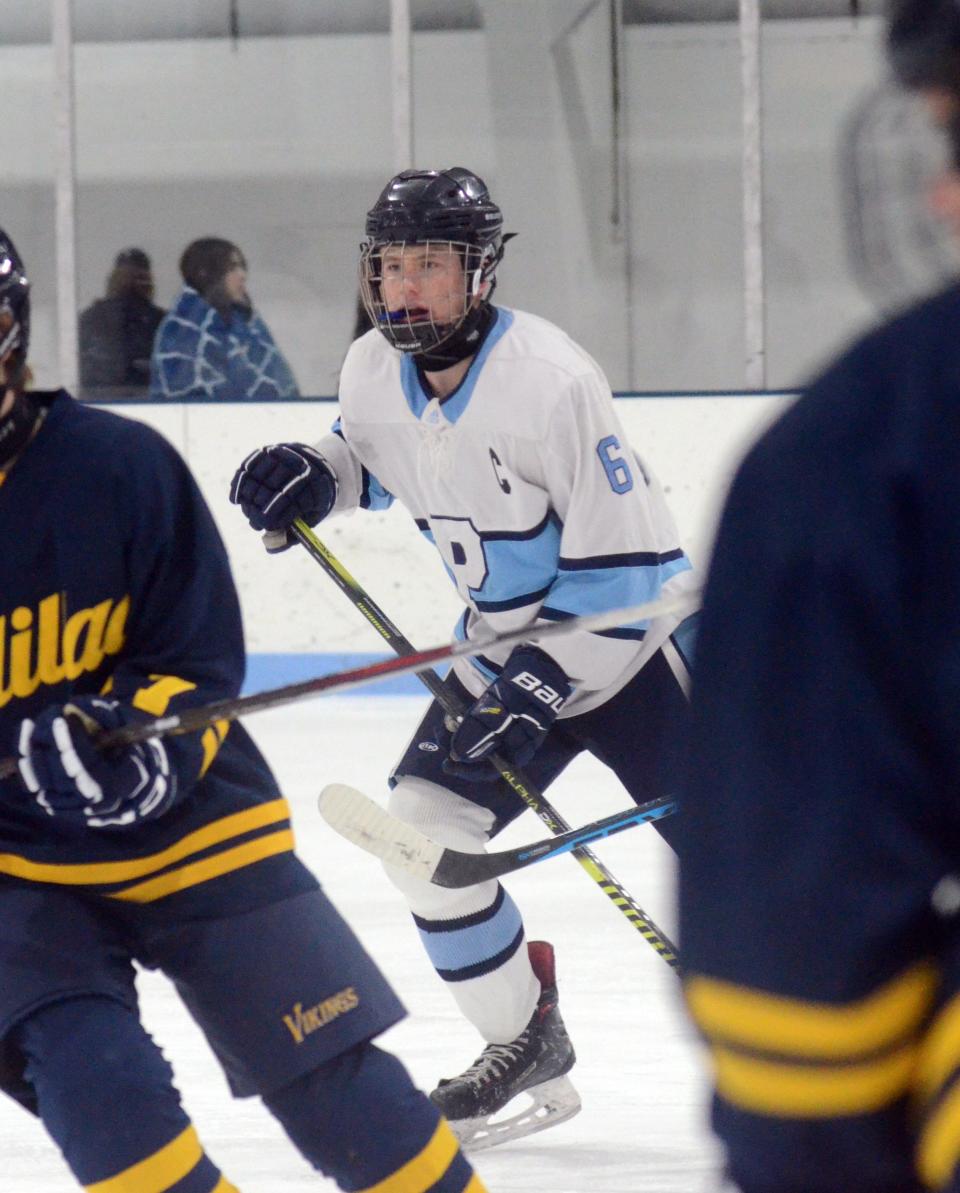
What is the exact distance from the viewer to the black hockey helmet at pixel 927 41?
679 millimetres

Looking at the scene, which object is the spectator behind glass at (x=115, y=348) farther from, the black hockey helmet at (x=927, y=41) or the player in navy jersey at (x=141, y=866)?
the black hockey helmet at (x=927, y=41)

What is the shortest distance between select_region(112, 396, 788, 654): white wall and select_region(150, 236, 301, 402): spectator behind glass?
0.27m

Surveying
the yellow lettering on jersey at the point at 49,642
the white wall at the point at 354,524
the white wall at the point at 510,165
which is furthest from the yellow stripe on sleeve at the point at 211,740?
the white wall at the point at 510,165

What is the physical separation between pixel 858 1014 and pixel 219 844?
0.87 m

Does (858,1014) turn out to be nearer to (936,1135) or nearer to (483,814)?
(936,1135)

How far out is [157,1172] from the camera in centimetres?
135

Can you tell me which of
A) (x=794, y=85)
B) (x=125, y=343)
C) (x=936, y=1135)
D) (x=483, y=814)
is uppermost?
(x=794, y=85)

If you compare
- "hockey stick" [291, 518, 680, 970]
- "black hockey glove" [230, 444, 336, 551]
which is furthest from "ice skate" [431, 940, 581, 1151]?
"black hockey glove" [230, 444, 336, 551]

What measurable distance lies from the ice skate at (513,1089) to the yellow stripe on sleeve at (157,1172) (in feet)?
3.19

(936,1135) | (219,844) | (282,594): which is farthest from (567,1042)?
(282,594)

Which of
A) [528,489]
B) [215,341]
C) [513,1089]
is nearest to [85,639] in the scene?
[528,489]

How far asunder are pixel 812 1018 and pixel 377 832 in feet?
4.63

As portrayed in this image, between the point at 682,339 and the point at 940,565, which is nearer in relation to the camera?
the point at 940,565

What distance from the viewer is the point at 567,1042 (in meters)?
2.39
